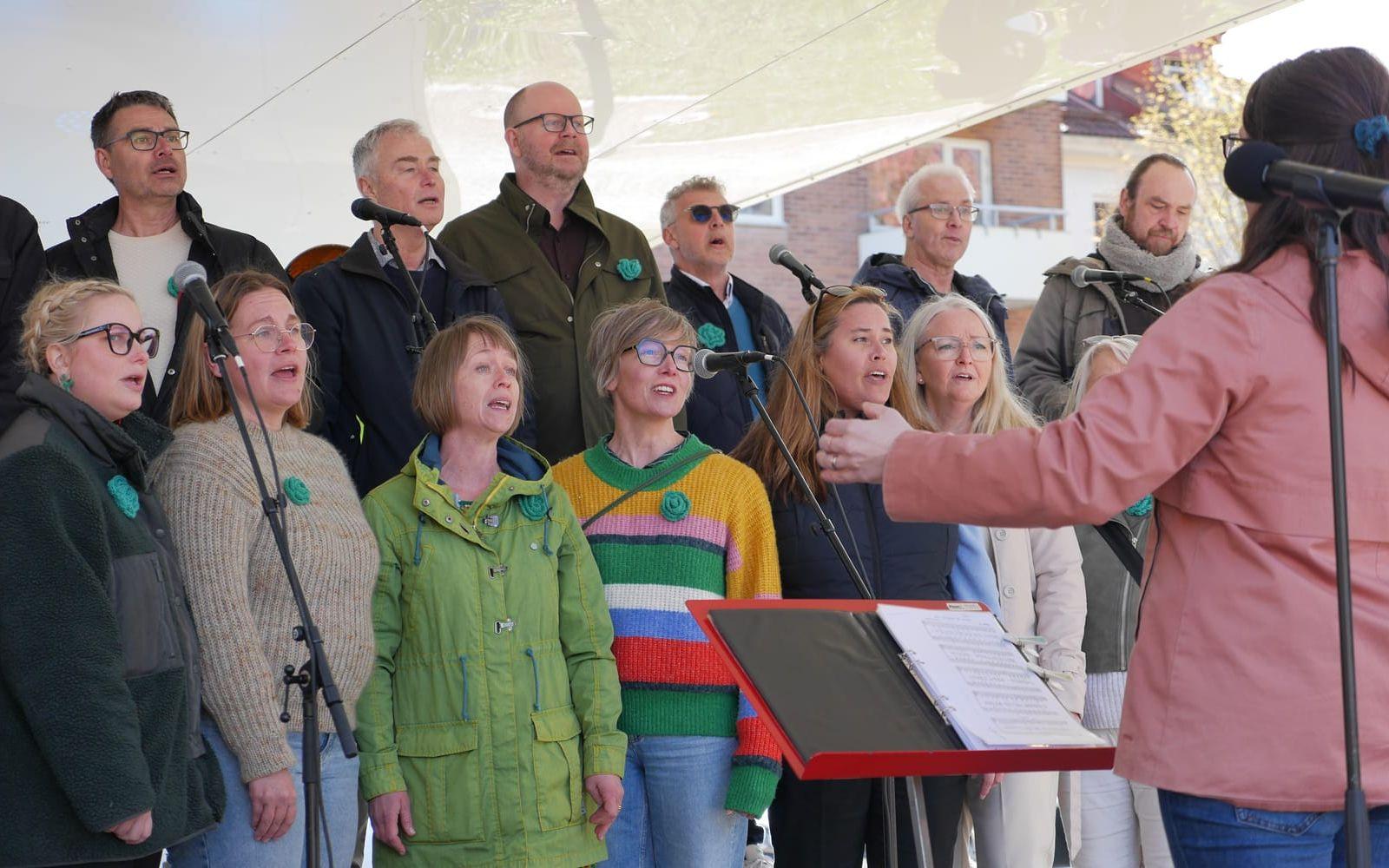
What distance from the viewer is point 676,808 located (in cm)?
366

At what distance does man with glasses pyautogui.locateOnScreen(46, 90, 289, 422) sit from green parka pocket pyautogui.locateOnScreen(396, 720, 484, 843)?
5.53 ft

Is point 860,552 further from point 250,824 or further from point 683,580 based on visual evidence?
point 250,824

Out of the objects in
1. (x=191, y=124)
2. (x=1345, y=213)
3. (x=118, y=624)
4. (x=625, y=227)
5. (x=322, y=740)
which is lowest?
(x=322, y=740)

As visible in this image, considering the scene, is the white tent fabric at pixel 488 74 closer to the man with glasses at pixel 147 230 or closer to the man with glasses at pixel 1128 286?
the man with glasses at pixel 1128 286

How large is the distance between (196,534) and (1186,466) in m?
2.09


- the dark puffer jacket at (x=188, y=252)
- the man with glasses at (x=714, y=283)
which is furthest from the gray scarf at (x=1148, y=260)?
the dark puffer jacket at (x=188, y=252)

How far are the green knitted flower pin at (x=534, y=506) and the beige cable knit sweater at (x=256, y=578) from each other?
380 millimetres

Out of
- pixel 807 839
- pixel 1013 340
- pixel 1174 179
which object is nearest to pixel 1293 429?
pixel 807 839

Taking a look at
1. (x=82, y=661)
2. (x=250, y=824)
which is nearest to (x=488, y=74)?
(x=250, y=824)

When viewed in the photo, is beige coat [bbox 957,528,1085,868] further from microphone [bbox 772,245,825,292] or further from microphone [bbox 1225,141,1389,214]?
microphone [bbox 1225,141,1389,214]

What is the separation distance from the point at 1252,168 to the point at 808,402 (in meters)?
2.33

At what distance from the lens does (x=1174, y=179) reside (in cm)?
586

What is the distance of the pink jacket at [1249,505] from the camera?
2105 millimetres

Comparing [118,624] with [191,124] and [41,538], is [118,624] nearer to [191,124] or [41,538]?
[41,538]
